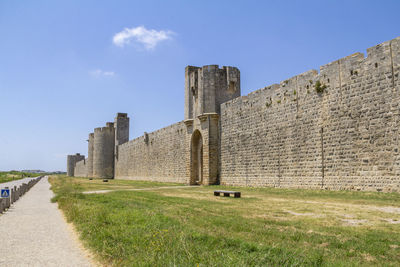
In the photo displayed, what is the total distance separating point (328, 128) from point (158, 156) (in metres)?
18.9

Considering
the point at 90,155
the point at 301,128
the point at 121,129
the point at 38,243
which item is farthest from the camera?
the point at 90,155

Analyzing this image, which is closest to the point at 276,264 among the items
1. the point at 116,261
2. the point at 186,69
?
the point at 116,261

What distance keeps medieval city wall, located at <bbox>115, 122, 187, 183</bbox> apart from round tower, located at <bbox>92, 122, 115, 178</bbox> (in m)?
6.42

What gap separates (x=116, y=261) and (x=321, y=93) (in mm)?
11603

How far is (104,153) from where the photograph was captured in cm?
4669

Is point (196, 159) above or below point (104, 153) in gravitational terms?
below

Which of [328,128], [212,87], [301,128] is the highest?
[212,87]

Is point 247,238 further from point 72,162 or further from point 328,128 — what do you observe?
point 72,162

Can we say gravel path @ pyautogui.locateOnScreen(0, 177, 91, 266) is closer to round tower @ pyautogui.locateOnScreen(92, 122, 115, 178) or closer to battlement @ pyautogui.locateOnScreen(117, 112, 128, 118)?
battlement @ pyautogui.locateOnScreen(117, 112, 128, 118)

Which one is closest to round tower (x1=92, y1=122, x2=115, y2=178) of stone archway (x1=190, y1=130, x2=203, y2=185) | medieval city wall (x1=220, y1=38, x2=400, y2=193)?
stone archway (x1=190, y1=130, x2=203, y2=185)

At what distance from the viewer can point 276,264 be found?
10.1ft

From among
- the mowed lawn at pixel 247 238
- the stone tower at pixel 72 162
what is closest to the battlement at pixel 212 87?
the mowed lawn at pixel 247 238

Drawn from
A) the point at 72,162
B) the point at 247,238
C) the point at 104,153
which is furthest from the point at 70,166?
the point at 247,238

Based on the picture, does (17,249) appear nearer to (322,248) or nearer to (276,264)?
(276,264)
